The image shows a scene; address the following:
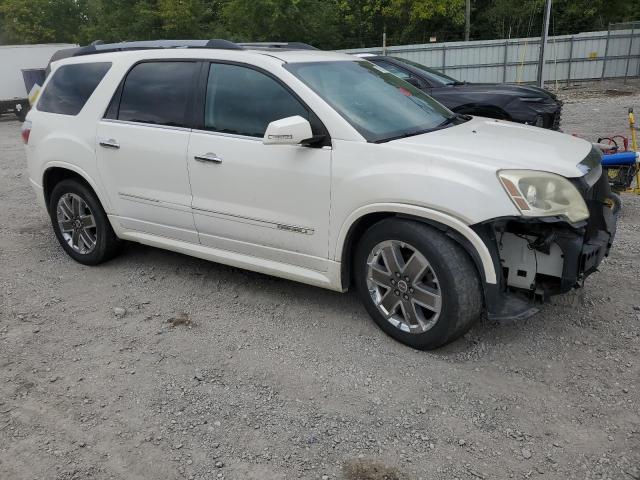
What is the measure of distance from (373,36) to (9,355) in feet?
110

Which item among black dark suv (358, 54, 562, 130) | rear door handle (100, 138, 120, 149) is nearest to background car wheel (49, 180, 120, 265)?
rear door handle (100, 138, 120, 149)

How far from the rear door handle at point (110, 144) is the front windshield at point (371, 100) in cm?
162

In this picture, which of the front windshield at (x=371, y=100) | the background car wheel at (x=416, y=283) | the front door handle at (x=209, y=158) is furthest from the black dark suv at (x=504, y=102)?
the background car wheel at (x=416, y=283)

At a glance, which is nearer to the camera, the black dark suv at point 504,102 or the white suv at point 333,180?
the white suv at point 333,180

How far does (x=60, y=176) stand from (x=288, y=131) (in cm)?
286

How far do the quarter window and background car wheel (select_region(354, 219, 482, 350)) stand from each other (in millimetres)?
999

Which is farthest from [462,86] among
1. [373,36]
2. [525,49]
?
[373,36]

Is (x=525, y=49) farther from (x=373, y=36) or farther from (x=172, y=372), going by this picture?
(x=172, y=372)

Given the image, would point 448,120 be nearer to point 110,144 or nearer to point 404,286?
point 404,286

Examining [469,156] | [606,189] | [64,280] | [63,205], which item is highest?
[469,156]

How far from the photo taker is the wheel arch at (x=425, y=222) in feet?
10.5

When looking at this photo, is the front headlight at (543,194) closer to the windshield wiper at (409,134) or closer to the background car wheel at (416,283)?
the background car wheel at (416,283)

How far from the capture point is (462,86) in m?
9.25

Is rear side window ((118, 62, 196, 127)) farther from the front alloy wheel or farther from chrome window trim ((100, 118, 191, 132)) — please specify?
the front alloy wheel
